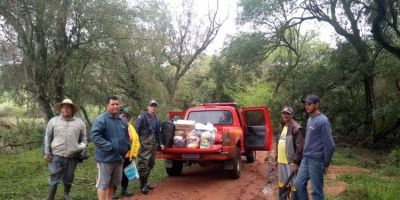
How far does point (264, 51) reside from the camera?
21766 mm

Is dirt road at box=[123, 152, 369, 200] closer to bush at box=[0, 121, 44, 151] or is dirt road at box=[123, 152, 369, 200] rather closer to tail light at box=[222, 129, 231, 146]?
tail light at box=[222, 129, 231, 146]

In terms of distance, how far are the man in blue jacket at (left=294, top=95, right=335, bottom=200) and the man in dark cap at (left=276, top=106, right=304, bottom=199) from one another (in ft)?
1.60

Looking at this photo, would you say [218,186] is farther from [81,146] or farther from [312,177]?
[312,177]

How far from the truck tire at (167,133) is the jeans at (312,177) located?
3717 mm

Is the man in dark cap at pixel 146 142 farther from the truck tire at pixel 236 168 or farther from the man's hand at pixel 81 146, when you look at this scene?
the truck tire at pixel 236 168

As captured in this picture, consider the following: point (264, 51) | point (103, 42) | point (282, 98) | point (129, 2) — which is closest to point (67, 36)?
point (103, 42)

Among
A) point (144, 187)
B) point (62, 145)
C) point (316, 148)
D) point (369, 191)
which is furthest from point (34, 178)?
point (369, 191)

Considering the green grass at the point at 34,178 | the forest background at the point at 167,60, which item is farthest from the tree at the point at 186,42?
the green grass at the point at 34,178

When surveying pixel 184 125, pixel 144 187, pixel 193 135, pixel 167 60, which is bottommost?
pixel 144 187

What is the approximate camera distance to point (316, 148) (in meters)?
5.81

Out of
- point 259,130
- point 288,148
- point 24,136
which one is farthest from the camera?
point 24,136

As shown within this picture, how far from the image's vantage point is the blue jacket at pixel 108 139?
6020 mm

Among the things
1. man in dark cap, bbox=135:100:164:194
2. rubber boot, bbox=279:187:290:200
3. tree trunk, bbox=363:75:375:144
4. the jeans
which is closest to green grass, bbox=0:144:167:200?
man in dark cap, bbox=135:100:164:194

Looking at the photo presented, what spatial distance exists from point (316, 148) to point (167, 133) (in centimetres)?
413
